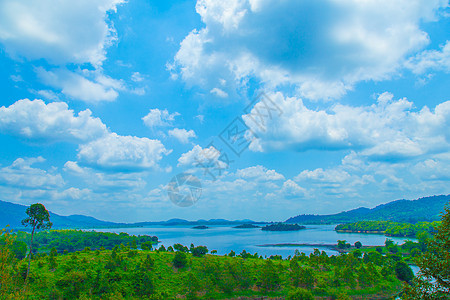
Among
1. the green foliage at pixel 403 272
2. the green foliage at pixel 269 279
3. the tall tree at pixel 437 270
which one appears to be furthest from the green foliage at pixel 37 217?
the green foliage at pixel 403 272

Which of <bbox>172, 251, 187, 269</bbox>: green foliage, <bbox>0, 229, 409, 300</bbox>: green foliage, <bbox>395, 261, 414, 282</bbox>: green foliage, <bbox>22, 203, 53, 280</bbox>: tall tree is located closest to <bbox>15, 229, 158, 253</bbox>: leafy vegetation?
<bbox>172, 251, 187, 269</bbox>: green foliage

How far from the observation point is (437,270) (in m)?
13.7

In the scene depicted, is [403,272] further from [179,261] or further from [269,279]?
[179,261]

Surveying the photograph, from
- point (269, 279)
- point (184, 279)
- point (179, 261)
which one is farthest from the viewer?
point (179, 261)

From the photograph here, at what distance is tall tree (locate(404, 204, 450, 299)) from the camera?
13464mm

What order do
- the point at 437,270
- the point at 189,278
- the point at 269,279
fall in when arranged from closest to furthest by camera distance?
the point at 437,270
the point at 189,278
the point at 269,279

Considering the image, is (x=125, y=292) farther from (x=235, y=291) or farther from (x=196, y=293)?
(x=235, y=291)

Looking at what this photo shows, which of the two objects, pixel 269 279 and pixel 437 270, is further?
pixel 269 279

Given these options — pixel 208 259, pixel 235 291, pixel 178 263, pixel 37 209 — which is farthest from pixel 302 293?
pixel 37 209

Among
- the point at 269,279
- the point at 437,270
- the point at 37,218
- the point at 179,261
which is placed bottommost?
the point at 269,279

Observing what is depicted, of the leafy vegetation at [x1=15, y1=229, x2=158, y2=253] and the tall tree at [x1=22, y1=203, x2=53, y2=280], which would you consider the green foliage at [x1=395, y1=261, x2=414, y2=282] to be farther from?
the leafy vegetation at [x1=15, y1=229, x2=158, y2=253]

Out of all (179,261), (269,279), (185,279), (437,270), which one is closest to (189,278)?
(185,279)

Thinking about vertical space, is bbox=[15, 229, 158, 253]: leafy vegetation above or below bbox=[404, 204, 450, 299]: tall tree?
below

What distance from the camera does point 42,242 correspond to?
142 metres
